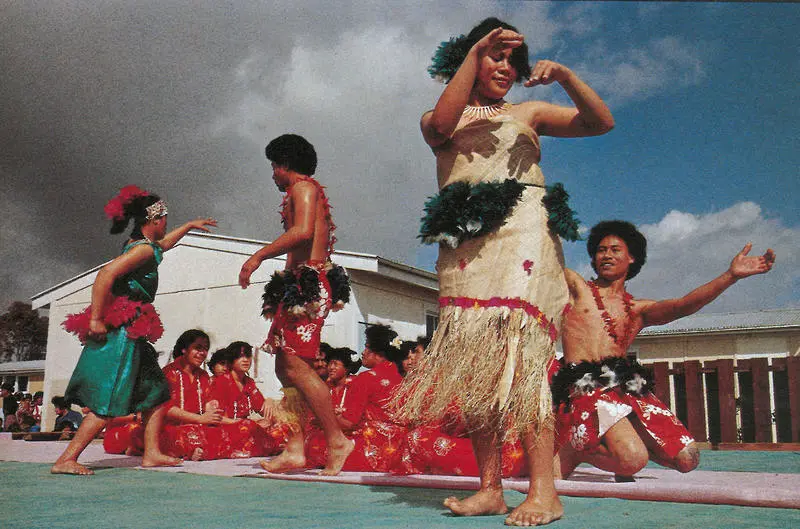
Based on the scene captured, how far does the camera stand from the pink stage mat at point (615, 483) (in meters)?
2.29

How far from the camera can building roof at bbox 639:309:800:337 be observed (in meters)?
13.5

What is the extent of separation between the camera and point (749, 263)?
9.61 ft

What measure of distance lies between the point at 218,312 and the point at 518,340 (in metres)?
8.25

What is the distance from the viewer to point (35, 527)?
1.94 meters

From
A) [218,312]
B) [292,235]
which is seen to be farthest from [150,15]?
[218,312]

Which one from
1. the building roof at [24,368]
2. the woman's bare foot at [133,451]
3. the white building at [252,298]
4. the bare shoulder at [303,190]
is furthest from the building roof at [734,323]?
the building roof at [24,368]

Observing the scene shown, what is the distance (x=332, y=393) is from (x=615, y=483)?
2390mm

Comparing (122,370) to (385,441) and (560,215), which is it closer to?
(385,441)

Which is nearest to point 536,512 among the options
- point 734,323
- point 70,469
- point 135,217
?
point 70,469

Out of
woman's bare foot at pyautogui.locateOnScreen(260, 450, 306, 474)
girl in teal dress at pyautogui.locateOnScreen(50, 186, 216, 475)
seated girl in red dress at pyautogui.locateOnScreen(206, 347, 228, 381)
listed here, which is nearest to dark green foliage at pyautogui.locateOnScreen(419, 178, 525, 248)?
woman's bare foot at pyautogui.locateOnScreen(260, 450, 306, 474)

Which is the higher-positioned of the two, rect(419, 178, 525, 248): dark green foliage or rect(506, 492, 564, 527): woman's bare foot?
rect(419, 178, 525, 248): dark green foliage

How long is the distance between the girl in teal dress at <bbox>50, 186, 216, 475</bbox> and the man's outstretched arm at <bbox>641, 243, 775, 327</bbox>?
2.49 meters

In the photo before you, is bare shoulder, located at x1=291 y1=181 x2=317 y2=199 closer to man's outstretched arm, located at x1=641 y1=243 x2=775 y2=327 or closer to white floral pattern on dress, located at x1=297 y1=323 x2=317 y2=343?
white floral pattern on dress, located at x1=297 y1=323 x2=317 y2=343

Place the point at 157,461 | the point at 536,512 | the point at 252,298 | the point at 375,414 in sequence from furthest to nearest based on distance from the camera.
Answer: the point at 252,298 < the point at 375,414 < the point at 157,461 < the point at 536,512
